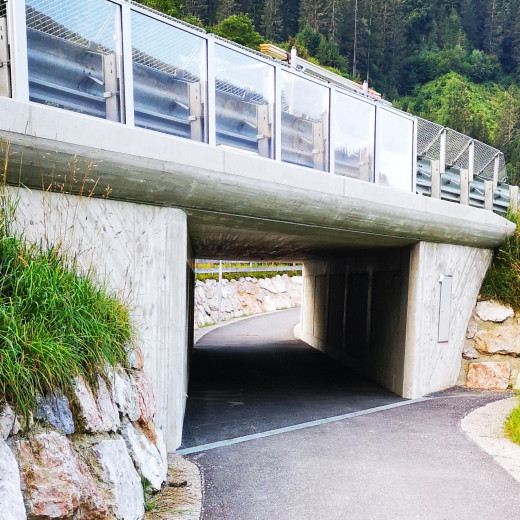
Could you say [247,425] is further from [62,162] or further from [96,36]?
[96,36]

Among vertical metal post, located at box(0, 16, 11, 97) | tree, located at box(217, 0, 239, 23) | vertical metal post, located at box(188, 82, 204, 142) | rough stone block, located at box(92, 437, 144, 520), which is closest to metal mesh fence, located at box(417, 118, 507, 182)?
vertical metal post, located at box(188, 82, 204, 142)

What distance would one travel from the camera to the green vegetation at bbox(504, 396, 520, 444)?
24.8ft

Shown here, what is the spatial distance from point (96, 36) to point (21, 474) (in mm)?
4599

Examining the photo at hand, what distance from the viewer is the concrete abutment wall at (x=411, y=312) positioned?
10.7m

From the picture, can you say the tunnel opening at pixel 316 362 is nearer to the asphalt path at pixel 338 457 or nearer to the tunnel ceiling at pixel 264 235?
the asphalt path at pixel 338 457

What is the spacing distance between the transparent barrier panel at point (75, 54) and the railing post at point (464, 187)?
7.82 meters

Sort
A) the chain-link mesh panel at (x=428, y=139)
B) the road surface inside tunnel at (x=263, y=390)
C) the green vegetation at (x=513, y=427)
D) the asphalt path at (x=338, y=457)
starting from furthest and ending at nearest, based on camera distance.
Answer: the chain-link mesh panel at (x=428, y=139), the road surface inside tunnel at (x=263, y=390), the green vegetation at (x=513, y=427), the asphalt path at (x=338, y=457)

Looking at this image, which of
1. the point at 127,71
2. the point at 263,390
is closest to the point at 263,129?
the point at 127,71

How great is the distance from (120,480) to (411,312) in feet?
23.5

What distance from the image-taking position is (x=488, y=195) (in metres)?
13.0

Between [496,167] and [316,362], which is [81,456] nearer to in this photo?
[316,362]

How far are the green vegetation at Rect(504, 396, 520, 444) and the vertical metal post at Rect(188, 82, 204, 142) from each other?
5.30 metres

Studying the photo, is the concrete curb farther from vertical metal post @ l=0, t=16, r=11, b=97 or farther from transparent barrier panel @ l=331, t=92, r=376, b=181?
vertical metal post @ l=0, t=16, r=11, b=97

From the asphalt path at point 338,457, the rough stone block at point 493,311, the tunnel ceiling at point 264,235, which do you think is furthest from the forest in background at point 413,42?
the asphalt path at point 338,457
